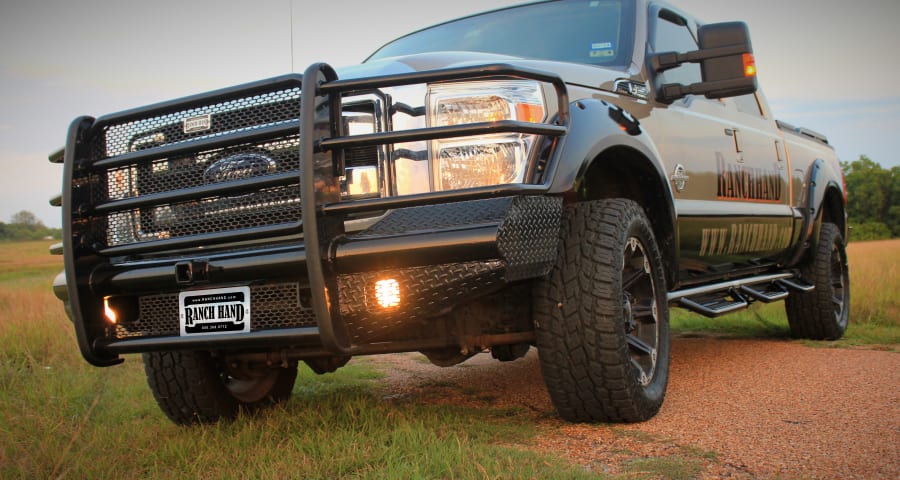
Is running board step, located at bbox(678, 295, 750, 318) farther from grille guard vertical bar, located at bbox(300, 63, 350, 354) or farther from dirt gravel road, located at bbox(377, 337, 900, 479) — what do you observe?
grille guard vertical bar, located at bbox(300, 63, 350, 354)

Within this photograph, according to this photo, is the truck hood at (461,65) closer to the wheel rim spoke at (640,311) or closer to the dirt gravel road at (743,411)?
the wheel rim spoke at (640,311)

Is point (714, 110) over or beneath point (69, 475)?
over

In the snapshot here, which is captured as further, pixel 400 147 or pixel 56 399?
pixel 56 399

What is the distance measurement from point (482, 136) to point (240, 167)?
83cm

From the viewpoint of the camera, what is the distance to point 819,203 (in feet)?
20.2

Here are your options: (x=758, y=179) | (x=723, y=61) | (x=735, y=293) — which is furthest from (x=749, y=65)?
(x=735, y=293)

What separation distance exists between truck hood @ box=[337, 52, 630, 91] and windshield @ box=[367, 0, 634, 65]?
0.42 m

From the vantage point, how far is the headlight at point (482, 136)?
2.73 metres

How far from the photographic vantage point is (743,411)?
134 inches

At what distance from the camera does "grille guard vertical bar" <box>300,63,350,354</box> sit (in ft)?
8.20

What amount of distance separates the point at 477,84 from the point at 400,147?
0.34 meters

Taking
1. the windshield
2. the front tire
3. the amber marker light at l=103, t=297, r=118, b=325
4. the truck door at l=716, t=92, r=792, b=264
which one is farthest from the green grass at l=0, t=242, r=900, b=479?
the truck door at l=716, t=92, r=792, b=264

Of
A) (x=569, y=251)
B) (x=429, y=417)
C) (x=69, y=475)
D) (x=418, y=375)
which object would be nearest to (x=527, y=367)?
(x=418, y=375)

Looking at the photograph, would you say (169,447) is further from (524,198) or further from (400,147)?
(524,198)
